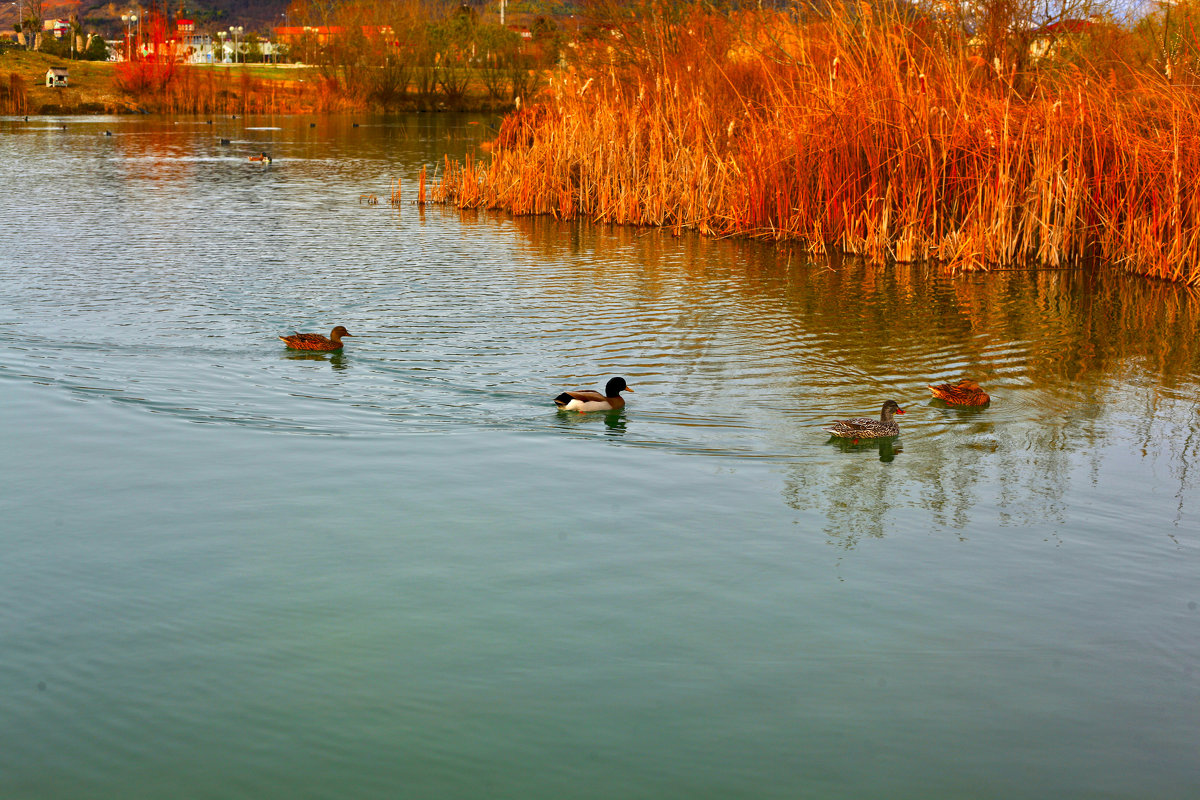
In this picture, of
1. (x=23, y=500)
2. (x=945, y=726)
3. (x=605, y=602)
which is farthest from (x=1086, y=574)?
(x=23, y=500)

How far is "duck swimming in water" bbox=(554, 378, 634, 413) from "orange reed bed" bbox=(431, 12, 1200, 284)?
7.66 meters

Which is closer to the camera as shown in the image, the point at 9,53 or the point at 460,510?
the point at 460,510

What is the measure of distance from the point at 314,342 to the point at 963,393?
18.2 feet

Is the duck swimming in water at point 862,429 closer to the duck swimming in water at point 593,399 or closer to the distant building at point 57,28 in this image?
the duck swimming in water at point 593,399

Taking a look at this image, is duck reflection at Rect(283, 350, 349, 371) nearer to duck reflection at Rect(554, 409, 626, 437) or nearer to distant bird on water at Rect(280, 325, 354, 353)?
distant bird on water at Rect(280, 325, 354, 353)

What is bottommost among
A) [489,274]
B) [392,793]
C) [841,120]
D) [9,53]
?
[392,793]

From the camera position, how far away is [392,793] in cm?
422

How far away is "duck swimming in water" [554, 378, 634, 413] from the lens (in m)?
8.61

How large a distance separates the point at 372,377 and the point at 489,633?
496 cm

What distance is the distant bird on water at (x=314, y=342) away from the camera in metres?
10.5

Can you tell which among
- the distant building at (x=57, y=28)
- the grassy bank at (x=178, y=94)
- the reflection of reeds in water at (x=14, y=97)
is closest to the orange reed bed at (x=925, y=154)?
the grassy bank at (x=178, y=94)

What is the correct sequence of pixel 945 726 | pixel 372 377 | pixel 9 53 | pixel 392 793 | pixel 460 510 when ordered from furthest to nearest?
pixel 9 53, pixel 372 377, pixel 460 510, pixel 945 726, pixel 392 793

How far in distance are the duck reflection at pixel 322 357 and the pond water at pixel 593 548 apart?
5 cm

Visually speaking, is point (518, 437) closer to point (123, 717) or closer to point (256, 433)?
point (256, 433)
